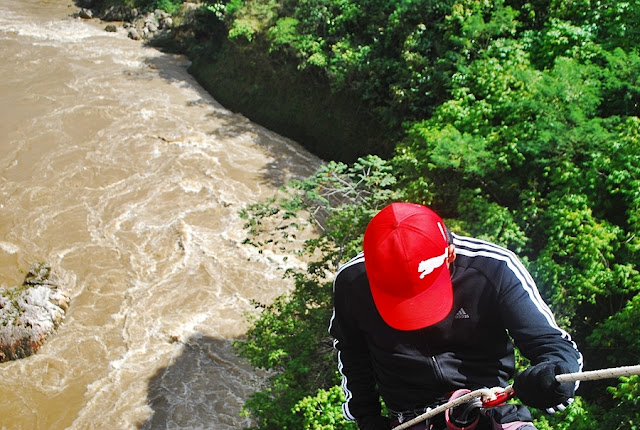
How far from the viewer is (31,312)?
860 centimetres

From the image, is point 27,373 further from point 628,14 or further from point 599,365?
point 628,14

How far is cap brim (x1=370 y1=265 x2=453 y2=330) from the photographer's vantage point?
1.80 meters

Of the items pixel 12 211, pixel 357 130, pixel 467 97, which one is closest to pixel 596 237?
pixel 467 97

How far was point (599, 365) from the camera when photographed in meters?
5.29

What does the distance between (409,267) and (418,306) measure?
157 mm

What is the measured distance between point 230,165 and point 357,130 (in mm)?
2834

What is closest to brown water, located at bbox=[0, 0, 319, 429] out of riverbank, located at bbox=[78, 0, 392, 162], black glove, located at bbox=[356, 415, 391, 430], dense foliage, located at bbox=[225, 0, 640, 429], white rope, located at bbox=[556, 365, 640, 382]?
riverbank, located at bbox=[78, 0, 392, 162]

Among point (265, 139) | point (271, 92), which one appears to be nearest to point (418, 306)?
point (265, 139)

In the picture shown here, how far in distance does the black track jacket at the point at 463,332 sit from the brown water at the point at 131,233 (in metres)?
5.63

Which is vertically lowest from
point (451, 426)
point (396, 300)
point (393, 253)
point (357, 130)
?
point (357, 130)

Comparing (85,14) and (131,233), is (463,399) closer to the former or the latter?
(131,233)

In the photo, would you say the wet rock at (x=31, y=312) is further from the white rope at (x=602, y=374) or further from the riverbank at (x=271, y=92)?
the white rope at (x=602, y=374)

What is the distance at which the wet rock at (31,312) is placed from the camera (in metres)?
8.28

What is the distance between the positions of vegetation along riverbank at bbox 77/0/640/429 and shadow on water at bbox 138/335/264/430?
799mm
